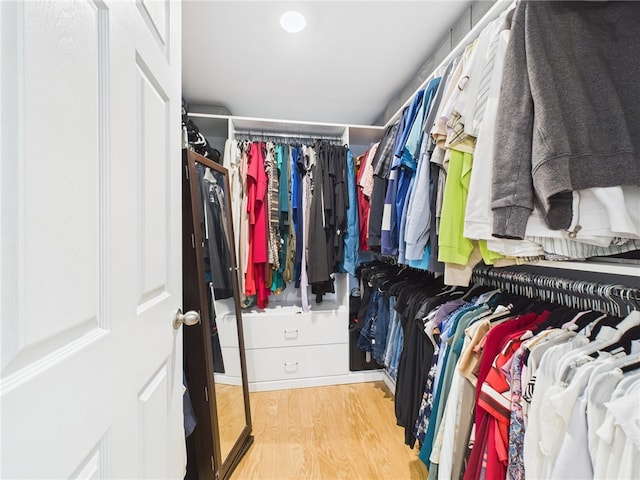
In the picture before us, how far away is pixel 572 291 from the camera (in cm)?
86

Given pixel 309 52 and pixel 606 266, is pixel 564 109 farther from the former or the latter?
pixel 309 52

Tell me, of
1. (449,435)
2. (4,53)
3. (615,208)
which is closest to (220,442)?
(449,435)

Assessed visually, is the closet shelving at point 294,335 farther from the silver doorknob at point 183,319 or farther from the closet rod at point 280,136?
the silver doorknob at point 183,319

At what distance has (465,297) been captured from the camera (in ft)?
4.01

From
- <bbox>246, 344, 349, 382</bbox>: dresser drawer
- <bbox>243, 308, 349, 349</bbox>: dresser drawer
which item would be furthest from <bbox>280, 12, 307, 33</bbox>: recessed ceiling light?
<bbox>246, 344, 349, 382</bbox>: dresser drawer

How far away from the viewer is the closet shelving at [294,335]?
1.94 meters

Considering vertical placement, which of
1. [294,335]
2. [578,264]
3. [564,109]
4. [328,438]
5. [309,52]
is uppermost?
[309,52]

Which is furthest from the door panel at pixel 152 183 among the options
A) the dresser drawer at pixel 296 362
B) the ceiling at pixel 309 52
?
the dresser drawer at pixel 296 362

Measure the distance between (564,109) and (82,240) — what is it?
39.4 inches

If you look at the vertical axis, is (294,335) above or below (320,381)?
above

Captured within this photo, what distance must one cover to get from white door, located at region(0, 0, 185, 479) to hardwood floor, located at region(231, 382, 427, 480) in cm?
87

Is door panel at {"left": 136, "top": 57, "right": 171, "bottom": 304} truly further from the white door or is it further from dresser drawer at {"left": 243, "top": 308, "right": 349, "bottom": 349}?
dresser drawer at {"left": 243, "top": 308, "right": 349, "bottom": 349}

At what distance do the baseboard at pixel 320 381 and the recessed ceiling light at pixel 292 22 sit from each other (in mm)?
2204

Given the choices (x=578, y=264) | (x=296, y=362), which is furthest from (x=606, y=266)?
(x=296, y=362)
